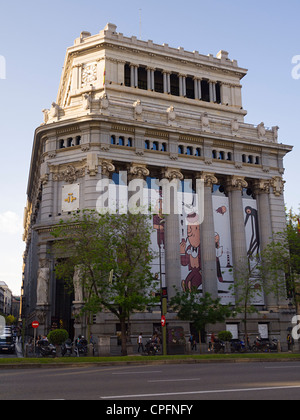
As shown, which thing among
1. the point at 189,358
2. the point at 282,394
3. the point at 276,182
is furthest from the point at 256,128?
the point at 282,394

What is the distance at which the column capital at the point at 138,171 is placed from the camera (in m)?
49.8

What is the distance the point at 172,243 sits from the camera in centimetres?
4981

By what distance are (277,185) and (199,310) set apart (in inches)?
837

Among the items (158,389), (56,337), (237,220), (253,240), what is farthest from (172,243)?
(158,389)

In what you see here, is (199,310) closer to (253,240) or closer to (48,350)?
(253,240)

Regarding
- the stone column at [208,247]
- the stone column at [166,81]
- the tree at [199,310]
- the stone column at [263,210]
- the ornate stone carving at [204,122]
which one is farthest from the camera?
the stone column at [166,81]

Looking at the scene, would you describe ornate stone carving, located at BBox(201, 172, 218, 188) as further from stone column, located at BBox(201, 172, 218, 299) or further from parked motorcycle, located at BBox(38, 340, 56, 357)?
parked motorcycle, located at BBox(38, 340, 56, 357)

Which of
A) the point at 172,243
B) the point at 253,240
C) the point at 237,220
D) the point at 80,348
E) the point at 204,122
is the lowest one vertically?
the point at 80,348

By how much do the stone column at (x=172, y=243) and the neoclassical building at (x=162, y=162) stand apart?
0.38 ft

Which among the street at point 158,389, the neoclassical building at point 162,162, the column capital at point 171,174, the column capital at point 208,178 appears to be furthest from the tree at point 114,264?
the street at point 158,389

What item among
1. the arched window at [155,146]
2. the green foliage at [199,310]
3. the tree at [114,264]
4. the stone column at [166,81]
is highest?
the stone column at [166,81]

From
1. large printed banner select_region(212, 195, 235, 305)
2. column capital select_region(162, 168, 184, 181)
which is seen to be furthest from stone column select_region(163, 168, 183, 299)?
large printed banner select_region(212, 195, 235, 305)

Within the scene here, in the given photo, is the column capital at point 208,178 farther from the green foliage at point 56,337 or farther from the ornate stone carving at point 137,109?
the green foliage at point 56,337
